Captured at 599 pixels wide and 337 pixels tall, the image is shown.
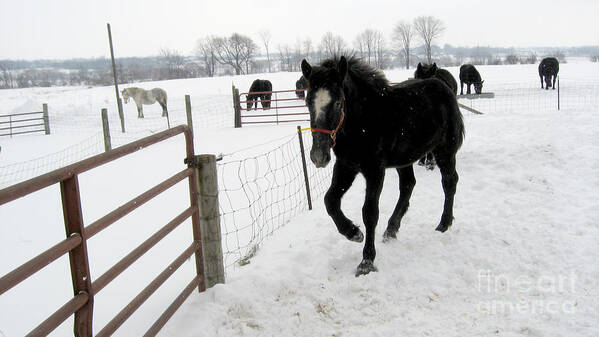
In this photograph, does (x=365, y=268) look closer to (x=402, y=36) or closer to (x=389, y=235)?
(x=389, y=235)

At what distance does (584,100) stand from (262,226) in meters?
14.8

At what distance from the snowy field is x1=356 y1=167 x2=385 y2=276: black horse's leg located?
0.34 ft

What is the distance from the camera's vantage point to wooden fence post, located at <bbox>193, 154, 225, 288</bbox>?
2879 millimetres

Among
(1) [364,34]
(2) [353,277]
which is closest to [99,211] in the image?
(2) [353,277]

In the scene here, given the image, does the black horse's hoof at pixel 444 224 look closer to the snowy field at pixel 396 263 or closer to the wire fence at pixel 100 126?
the snowy field at pixel 396 263

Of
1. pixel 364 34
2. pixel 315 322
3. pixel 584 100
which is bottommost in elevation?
pixel 315 322

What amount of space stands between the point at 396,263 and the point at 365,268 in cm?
37

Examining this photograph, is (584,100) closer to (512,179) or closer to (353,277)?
(512,179)

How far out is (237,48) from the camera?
6681cm

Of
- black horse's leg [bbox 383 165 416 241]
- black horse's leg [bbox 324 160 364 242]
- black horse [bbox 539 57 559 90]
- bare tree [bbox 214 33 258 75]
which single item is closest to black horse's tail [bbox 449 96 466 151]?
black horse's leg [bbox 383 165 416 241]

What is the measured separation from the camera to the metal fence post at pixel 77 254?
174 centimetres

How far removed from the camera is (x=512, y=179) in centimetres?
580

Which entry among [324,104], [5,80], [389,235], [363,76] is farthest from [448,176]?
[5,80]

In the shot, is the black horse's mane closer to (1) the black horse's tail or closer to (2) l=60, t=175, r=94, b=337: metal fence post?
(1) the black horse's tail
